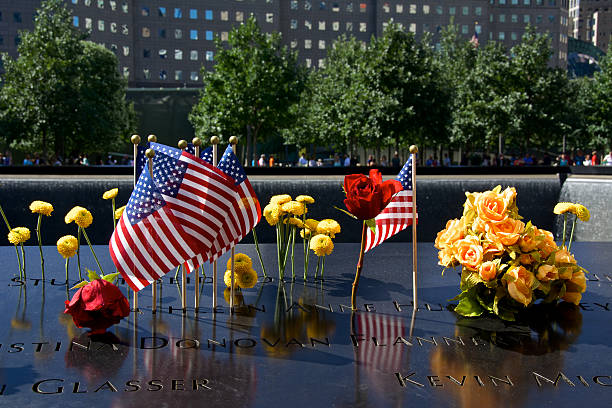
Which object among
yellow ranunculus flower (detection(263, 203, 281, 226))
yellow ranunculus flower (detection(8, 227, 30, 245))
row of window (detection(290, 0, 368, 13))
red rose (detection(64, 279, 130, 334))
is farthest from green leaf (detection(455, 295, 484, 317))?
row of window (detection(290, 0, 368, 13))

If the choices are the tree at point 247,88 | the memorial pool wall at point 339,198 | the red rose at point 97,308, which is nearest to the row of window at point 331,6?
the tree at point 247,88

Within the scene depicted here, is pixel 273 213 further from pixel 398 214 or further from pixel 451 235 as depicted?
pixel 451 235

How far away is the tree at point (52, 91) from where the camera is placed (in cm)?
3578

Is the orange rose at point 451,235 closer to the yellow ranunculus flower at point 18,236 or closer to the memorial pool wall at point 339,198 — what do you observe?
the yellow ranunculus flower at point 18,236

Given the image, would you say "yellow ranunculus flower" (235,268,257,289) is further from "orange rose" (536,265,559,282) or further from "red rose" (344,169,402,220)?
"orange rose" (536,265,559,282)

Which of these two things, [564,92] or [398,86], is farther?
[564,92]

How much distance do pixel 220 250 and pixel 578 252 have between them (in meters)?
4.49

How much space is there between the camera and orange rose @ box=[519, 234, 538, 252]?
174 inches

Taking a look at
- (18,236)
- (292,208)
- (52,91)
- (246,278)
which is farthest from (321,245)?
(52,91)

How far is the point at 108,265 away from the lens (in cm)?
627

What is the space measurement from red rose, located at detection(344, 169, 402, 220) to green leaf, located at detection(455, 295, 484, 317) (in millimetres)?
910

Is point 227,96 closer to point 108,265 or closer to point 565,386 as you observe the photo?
point 108,265

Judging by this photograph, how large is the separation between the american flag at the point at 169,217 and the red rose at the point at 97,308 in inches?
6.1

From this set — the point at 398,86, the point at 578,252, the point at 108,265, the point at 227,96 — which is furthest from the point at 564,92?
the point at 108,265
